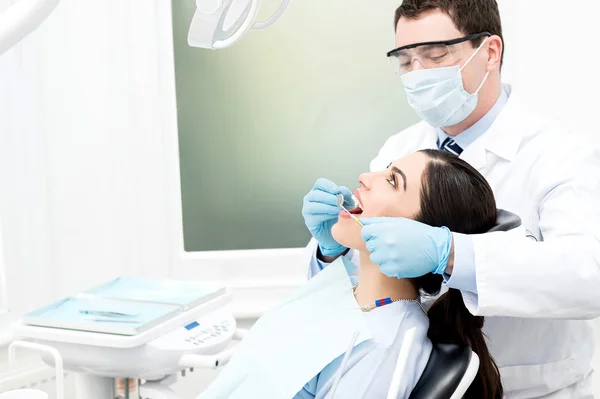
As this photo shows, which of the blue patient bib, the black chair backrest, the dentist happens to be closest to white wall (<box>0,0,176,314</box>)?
the dentist

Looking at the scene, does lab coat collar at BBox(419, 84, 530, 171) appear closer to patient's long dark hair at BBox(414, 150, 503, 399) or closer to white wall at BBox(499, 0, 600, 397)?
patient's long dark hair at BBox(414, 150, 503, 399)

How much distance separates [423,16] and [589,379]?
0.96m

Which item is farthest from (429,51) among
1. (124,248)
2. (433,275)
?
(124,248)

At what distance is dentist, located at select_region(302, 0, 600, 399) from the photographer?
107 cm

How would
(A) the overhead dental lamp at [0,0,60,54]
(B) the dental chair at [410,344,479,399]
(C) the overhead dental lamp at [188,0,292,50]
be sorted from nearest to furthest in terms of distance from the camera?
(A) the overhead dental lamp at [0,0,60,54]
(C) the overhead dental lamp at [188,0,292,50]
(B) the dental chair at [410,344,479,399]

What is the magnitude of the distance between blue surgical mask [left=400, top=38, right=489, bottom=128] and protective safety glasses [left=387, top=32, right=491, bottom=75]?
2 centimetres

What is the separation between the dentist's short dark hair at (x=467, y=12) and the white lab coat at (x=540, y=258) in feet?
0.68

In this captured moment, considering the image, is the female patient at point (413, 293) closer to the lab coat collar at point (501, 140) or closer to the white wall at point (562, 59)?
the lab coat collar at point (501, 140)

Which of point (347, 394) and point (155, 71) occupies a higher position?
point (155, 71)

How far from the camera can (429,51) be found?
4.53 ft

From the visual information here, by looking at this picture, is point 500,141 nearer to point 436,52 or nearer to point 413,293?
point 436,52

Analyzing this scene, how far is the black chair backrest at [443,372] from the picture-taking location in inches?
39.1

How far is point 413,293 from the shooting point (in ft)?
4.10

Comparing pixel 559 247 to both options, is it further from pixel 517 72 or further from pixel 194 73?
pixel 194 73
